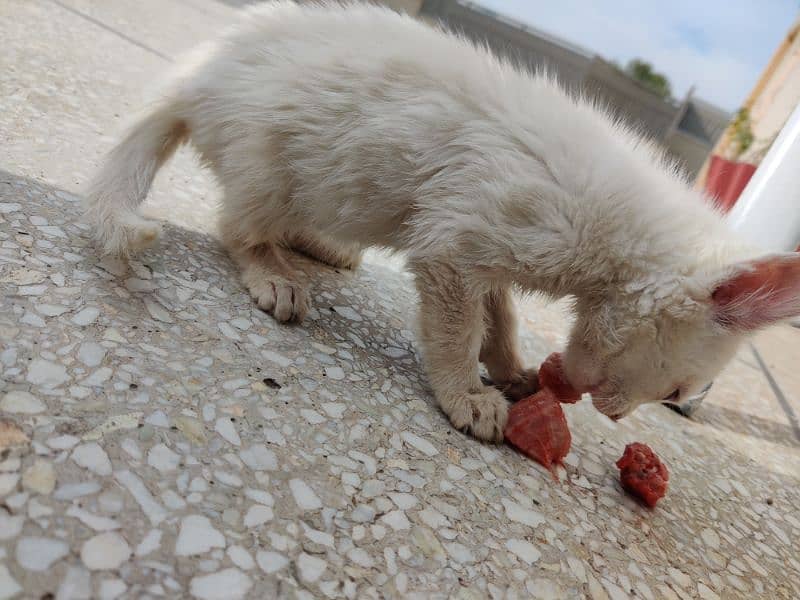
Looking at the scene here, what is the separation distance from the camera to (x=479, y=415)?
64.8 inches

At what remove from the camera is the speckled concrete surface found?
93 centimetres

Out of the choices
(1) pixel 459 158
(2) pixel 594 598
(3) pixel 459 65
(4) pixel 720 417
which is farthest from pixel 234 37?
(4) pixel 720 417

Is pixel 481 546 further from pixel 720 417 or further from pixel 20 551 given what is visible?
pixel 720 417

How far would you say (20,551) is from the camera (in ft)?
2.69

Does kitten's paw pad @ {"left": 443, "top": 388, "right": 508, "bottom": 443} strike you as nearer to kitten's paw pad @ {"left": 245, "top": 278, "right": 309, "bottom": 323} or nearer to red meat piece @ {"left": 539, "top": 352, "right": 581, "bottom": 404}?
red meat piece @ {"left": 539, "top": 352, "right": 581, "bottom": 404}

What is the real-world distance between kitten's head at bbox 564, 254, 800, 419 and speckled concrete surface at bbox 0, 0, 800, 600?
0.94 ft

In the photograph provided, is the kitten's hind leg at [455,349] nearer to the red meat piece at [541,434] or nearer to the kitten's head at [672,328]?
the red meat piece at [541,434]

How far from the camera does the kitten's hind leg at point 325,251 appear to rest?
236 cm

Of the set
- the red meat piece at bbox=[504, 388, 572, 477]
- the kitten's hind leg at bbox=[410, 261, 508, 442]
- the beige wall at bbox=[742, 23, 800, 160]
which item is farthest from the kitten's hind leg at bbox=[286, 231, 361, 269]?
the beige wall at bbox=[742, 23, 800, 160]

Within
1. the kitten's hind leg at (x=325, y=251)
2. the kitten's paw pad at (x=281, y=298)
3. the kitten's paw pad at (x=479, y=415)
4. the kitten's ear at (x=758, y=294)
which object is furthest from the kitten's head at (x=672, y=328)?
the kitten's hind leg at (x=325, y=251)

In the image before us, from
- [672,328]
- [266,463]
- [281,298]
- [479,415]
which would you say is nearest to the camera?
[266,463]

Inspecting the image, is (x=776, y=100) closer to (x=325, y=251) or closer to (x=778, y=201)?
(x=778, y=201)

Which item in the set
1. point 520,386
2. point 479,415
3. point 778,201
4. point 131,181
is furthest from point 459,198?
point 778,201

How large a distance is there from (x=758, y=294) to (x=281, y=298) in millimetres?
1272
